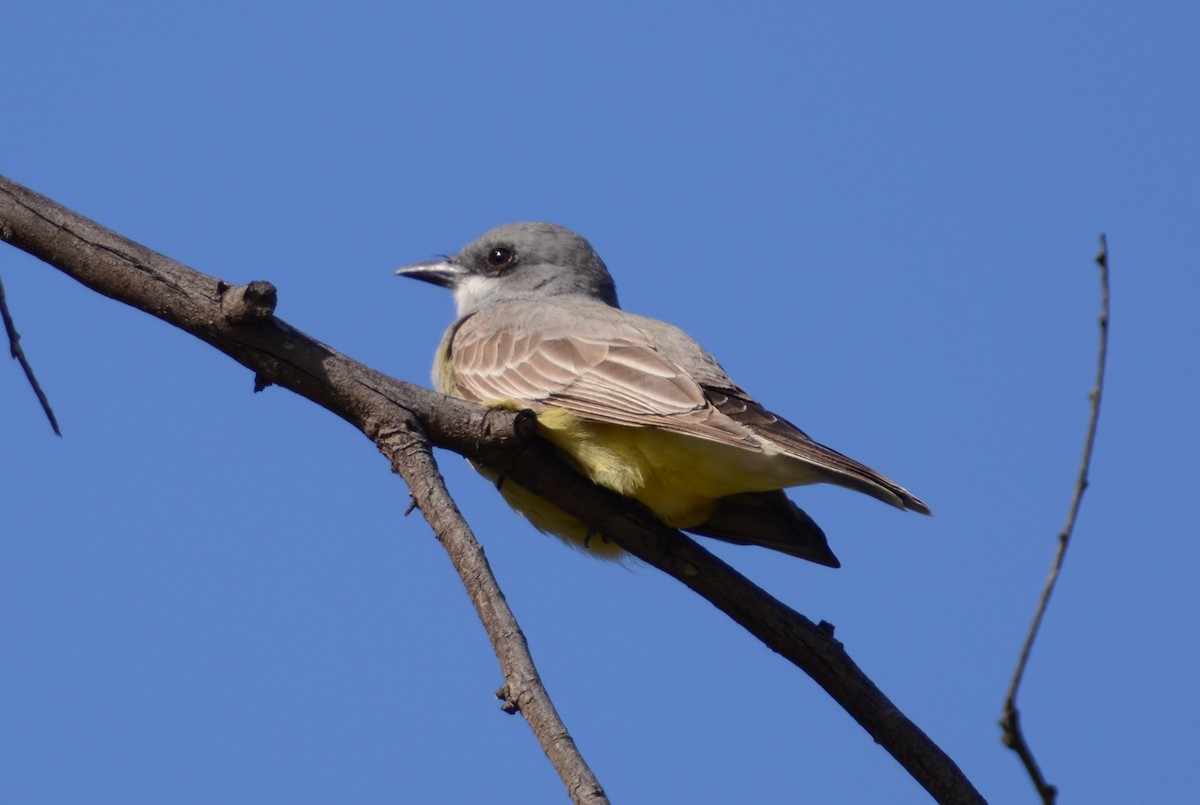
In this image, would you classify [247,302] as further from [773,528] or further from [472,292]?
[472,292]

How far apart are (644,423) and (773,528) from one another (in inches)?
48.7

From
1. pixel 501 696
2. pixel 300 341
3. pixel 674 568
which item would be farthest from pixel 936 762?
pixel 300 341

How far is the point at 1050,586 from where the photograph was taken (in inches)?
107

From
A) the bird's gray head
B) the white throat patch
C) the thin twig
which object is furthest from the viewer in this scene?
the white throat patch

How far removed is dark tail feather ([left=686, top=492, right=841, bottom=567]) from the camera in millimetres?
6414

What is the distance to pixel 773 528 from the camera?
645cm

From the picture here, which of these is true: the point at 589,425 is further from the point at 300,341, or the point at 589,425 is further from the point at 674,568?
the point at 300,341

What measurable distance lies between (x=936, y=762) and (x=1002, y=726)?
7.64 ft

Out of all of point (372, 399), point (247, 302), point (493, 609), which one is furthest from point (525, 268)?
point (493, 609)

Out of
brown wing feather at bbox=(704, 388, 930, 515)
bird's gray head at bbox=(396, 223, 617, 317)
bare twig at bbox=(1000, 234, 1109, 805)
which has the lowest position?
bare twig at bbox=(1000, 234, 1109, 805)

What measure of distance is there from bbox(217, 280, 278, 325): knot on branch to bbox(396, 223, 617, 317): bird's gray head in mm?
3718

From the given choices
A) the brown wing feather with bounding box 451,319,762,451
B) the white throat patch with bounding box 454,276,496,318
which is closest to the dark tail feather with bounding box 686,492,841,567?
the brown wing feather with bounding box 451,319,762,451

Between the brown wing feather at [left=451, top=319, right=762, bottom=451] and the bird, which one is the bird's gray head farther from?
the brown wing feather at [left=451, top=319, right=762, bottom=451]

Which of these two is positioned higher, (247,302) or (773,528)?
(247,302)
